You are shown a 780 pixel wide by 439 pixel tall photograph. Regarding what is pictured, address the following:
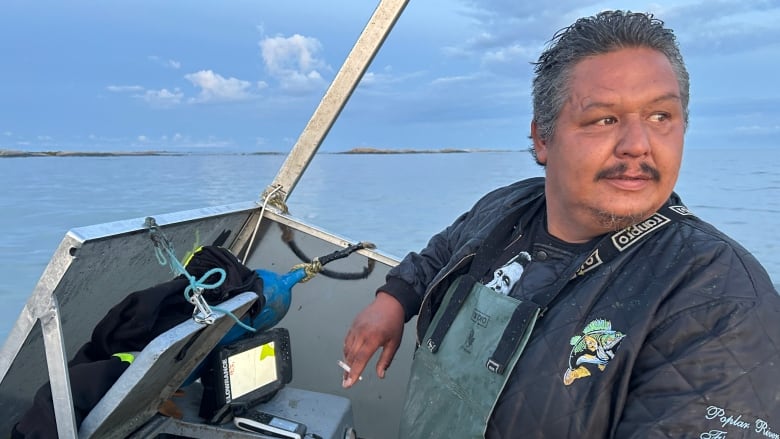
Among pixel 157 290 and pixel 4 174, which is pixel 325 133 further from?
pixel 4 174

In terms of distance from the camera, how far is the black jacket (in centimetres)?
101

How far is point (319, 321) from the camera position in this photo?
290 centimetres

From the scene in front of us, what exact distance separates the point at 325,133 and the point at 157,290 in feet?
4.18

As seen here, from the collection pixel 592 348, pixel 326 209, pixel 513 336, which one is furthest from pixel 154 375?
pixel 326 209

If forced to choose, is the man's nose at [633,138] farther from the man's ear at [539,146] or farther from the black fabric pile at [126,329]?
the black fabric pile at [126,329]

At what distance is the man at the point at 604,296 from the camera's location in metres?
1.05

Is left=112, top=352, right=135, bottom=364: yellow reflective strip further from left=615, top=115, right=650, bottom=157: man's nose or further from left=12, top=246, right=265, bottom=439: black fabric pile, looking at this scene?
left=615, top=115, right=650, bottom=157: man's nose

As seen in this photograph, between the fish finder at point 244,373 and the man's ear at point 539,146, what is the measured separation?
1010 mm

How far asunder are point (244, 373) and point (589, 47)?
1.33 metres

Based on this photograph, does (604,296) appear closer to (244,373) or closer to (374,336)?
(374,336)

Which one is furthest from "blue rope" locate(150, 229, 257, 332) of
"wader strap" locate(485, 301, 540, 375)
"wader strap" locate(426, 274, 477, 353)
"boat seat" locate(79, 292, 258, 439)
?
"wader strap" locate(485, 301, 540, 375)

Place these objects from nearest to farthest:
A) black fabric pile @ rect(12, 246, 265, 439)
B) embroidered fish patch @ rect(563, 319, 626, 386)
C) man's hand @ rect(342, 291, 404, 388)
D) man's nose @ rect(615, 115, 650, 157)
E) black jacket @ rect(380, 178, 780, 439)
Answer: black jacket @ rect(380, 178, 780, 439)
embroidered fish patch @ rect(563, 319, 626, 386)
man's nose @ rect(615, 115, 650, 157)
black fabric pile @ rect(12, 246, 265, 439)
man's hand @ rect(342, 291, 404, 388)

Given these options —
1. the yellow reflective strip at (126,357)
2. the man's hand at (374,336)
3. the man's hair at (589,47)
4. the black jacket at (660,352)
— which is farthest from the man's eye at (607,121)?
the yellow reflective strip at (126,357)

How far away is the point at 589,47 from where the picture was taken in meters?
1.37
